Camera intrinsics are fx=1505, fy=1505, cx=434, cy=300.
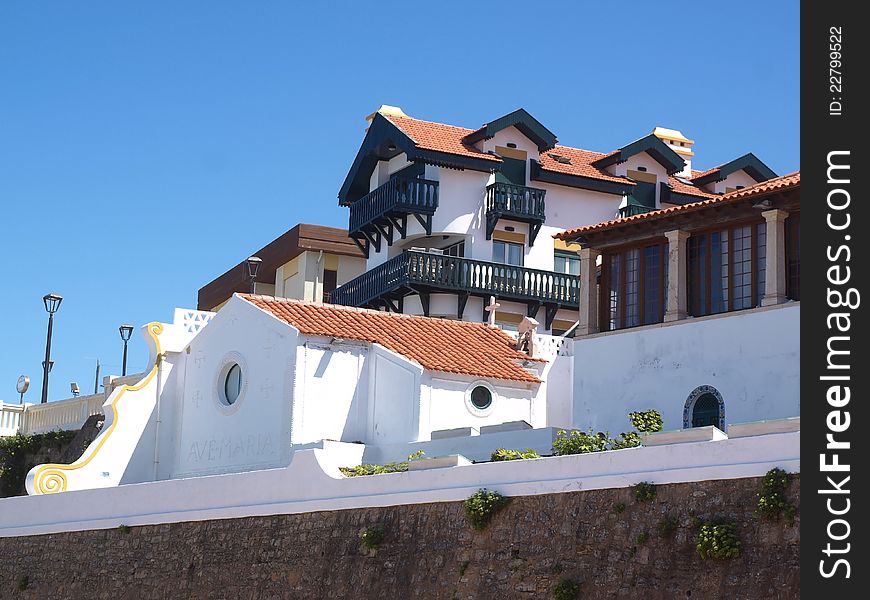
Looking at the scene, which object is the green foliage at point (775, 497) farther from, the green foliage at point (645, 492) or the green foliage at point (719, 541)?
the green foliage at point (645, 492)

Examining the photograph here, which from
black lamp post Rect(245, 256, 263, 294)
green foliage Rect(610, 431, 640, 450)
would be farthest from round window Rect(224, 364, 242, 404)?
green foliage Rect(610, 431, 640, 450)

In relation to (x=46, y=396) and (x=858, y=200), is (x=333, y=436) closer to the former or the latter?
(x=46, y=396)

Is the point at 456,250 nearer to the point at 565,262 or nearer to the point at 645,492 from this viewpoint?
the point at 565,262

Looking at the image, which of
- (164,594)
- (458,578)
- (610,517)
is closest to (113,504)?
(164,594)

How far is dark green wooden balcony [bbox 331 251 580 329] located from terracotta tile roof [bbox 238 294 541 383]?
6.62 meters

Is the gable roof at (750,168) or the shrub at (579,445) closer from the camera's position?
the shrub at (579,445)

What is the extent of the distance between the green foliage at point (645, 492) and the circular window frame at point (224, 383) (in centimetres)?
1463

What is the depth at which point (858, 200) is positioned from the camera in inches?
605

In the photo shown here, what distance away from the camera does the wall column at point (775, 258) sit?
2692 centimetres

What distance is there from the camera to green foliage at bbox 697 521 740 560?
1928 centimetres

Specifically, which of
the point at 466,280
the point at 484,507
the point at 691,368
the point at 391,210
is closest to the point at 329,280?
the point at 391,210

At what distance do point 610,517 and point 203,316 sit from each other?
59.4ft

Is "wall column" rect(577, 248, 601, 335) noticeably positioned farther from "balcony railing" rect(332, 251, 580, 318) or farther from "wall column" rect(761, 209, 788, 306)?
"balcony railing" rect(332, 251, 580, 318)

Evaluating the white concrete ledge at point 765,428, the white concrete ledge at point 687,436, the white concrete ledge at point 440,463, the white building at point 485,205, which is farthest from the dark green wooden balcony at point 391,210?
the white concrete ledge at point 765,428
